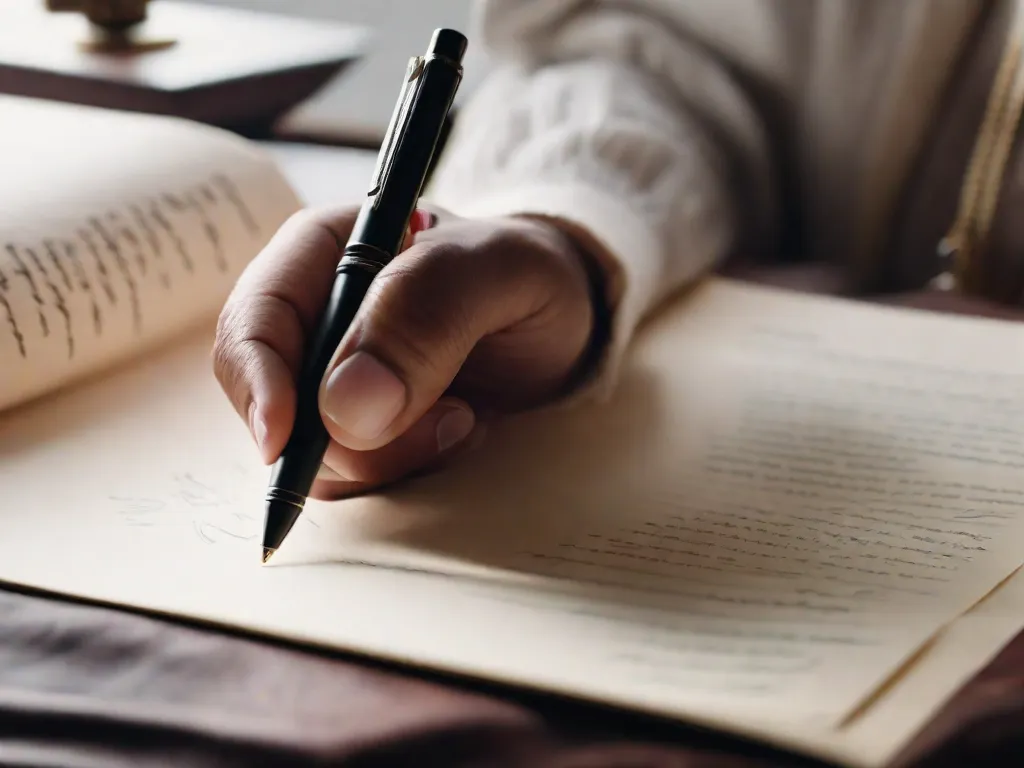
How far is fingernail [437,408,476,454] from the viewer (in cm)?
41

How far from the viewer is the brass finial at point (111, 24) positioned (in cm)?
85

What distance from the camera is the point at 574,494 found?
40 centimetres

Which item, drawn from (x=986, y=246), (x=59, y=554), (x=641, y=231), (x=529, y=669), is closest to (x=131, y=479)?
(x=59, y=554)

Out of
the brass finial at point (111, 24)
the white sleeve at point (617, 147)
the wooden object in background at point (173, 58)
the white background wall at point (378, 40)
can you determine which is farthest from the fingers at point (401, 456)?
the white background wall at point (378, 40)

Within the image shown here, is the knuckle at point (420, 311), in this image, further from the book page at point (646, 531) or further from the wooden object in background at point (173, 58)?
the wooden object in background at point (173, 58)

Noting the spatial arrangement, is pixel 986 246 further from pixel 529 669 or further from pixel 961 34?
pixel 529 669

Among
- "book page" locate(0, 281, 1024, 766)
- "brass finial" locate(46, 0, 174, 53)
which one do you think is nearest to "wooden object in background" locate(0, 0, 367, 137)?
"brass finial" locate(46, 0, 174, 53)

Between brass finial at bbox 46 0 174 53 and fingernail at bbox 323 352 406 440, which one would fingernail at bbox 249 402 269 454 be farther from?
brass finial at bbox 46 0 174 53

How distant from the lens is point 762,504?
0.39 metres

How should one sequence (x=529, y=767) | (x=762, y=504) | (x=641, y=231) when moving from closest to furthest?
(x=529, y=767)
(x=762, y=504)
(x=641, y=231)

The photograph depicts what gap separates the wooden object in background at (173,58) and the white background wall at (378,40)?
20cm

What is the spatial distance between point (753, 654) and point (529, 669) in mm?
64

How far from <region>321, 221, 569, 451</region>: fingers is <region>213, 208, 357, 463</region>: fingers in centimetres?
2

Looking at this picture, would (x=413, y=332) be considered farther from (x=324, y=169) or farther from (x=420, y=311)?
(x=324, y=169)
